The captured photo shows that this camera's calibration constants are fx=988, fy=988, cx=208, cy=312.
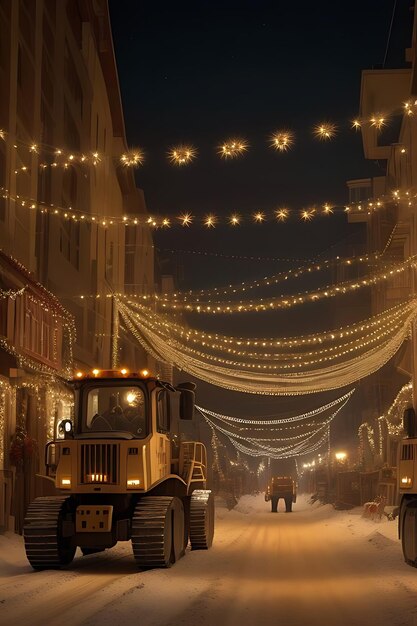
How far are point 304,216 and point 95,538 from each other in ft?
27.2

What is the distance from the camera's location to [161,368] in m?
69.4

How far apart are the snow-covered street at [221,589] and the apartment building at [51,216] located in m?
4.06

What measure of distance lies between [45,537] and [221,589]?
3735mm

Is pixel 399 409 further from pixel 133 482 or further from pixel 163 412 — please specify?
pixel 133 482

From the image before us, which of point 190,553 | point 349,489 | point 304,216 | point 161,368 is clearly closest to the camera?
point 190,553

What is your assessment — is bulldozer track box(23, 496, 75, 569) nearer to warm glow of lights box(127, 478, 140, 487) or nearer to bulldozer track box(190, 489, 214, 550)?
warm glow of lights box(127, 478, 140, 487)

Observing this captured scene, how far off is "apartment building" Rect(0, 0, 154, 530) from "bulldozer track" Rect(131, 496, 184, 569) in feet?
15.5

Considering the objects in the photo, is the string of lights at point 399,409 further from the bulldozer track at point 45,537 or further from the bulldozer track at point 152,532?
the bulldozer track at point 45,537

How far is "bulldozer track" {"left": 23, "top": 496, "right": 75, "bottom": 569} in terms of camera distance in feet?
52.0

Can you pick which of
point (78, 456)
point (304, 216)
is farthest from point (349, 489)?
point (78, 456)

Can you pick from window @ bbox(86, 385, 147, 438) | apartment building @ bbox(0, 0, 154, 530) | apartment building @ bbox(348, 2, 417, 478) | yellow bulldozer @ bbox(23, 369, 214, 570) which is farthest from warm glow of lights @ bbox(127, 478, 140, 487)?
apartment building @ bbox(348, 2, 417, 478)

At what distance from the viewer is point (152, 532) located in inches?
629

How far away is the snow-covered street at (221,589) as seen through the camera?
1070cm

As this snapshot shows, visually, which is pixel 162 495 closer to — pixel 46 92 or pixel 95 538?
pixel 95 538
